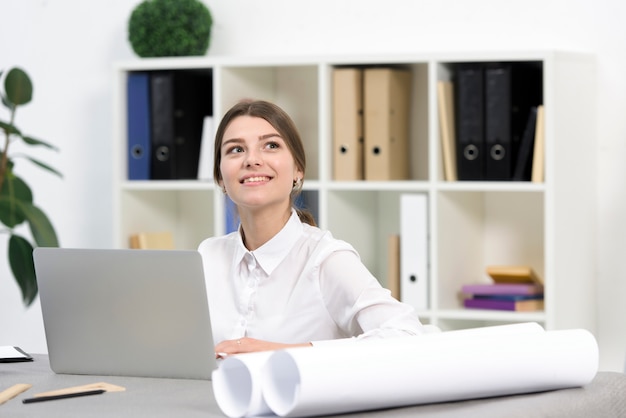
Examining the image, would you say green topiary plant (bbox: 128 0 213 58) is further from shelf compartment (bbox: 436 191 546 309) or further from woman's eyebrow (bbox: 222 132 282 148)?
woman's eyebrow (bbox: 222 132 282 148)

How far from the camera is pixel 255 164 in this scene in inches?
82.7

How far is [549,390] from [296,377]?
1.36ft

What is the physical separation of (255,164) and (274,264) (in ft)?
0.72

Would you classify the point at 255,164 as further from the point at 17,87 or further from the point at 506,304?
the point at 17,87

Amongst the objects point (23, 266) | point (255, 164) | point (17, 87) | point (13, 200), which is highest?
point (17, 87)

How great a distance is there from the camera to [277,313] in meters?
2.14

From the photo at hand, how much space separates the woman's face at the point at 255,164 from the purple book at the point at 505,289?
1.27 meters

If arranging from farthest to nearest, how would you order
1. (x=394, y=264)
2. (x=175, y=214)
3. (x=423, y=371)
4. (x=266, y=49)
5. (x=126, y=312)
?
(x=175, y=214)
(x=266, y=49)
(x=394, y=264)
(x=126, y=312)
(x=423, y=371)

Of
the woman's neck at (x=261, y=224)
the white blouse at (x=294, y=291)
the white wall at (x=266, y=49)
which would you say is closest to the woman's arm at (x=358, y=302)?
the white blouse at (x=294, y=291)

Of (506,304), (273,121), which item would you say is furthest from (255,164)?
(506,304)

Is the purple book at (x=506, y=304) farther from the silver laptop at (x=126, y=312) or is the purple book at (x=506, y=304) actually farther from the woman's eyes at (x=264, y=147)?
the silver laptop at (x=126, y=312)

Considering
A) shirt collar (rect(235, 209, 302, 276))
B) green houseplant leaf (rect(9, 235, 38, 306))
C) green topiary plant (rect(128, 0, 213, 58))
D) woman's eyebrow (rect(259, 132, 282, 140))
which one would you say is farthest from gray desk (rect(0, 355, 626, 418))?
green topiary plant (rect(128, 0, 213, 58))

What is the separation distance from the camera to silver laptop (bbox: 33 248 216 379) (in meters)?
1.60

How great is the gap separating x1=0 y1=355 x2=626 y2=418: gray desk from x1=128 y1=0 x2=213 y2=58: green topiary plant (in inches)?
84.9
